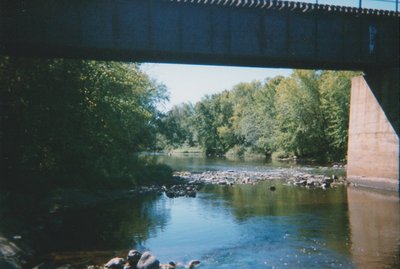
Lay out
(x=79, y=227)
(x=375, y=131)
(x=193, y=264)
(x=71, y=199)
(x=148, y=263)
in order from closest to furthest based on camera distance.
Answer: (x=148, y=263) < (x=193, y=264) < (x=79, y=227) < (x=71, y=199) < (x=375, y=131)

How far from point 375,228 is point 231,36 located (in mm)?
11285

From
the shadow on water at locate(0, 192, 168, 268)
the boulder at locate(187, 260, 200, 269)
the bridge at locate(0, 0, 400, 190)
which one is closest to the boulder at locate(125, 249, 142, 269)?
the shadow on water at locate(0, 192, 168, 268)

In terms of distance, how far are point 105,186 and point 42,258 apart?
48.8 ft

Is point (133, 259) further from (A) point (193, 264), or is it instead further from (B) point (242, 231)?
(B) point (242, 231)

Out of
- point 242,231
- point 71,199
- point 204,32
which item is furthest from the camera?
point 71,199

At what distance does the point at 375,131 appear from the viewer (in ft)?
91.7

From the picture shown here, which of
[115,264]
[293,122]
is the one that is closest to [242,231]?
[115,264]

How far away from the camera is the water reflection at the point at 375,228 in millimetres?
12925

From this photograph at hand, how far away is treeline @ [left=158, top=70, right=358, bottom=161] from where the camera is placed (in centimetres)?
5516

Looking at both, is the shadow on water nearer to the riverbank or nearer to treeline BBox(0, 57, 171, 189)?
the riverbank

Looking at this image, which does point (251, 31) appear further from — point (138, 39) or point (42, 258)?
point (42, 258)

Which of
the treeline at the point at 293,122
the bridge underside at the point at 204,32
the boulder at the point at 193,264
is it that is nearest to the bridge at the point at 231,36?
the bridge underside at the point at 204,32

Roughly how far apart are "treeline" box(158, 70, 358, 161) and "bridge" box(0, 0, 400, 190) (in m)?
27.7

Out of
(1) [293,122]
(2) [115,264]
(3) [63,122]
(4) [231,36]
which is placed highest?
(4) [231,36]
